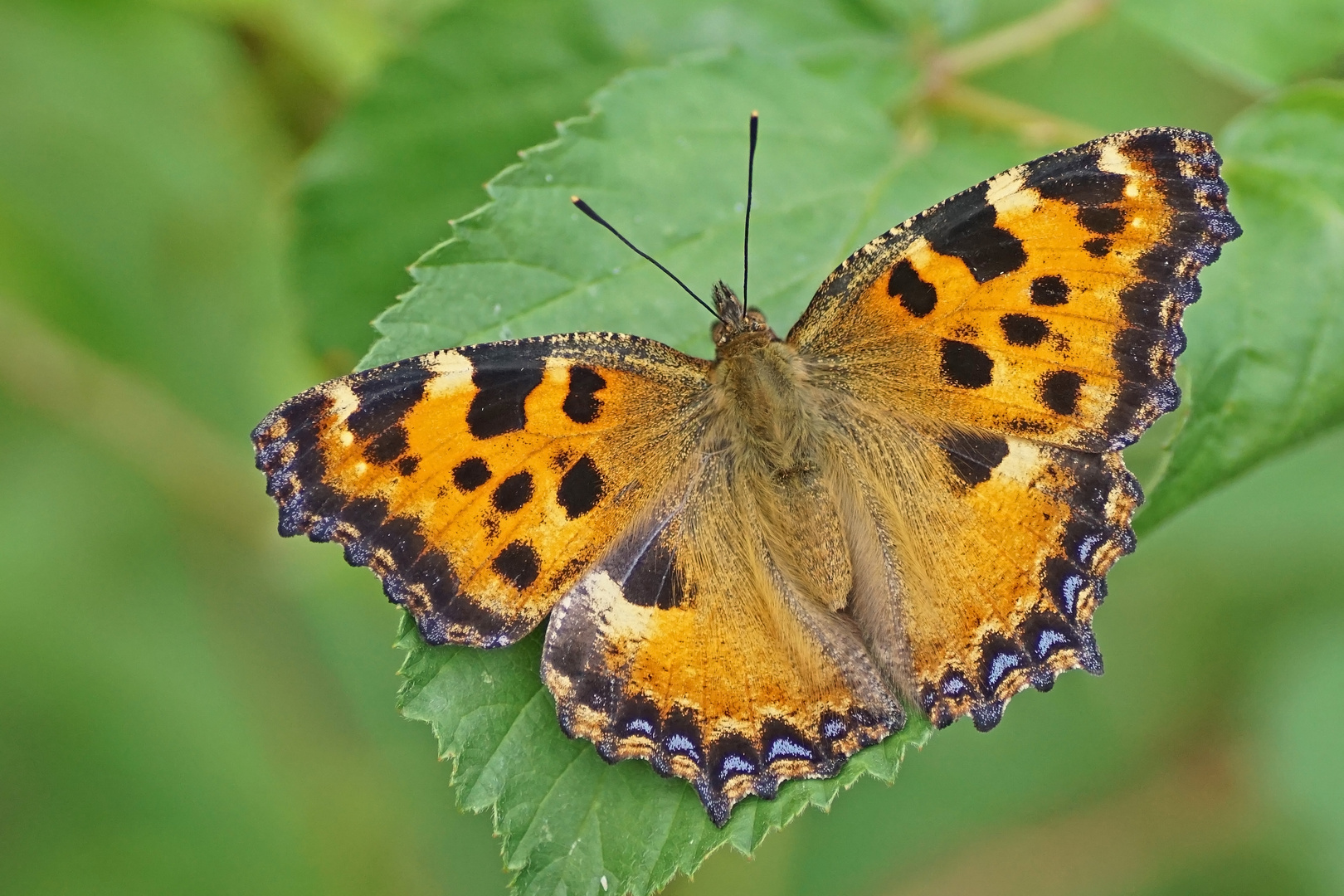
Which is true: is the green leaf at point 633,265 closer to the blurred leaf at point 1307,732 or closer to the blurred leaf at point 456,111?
the blurred leaf at point 456,111

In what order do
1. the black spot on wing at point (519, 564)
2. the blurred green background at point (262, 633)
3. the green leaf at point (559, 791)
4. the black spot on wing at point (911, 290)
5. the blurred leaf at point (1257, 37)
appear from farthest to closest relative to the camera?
the blurred green background at point (262, 633)
the blurred leaf at point (1257, 37)
the black spot on wing at point (911, 290)
the black spot on wing at point (519, 564)
the green leaf at point (559, 791)

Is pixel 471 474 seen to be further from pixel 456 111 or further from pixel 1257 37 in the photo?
pixel 1257 37

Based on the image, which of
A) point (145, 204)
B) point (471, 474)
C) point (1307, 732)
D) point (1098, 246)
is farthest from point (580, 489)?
point (1307, 732)

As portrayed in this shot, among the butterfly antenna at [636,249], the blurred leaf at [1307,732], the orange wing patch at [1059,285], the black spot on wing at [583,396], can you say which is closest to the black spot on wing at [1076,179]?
the orange wing patch at [1059,285]

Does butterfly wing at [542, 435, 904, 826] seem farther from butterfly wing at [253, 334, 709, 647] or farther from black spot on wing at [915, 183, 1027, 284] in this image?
black spot on wing at [915, 183, 1027, 284]

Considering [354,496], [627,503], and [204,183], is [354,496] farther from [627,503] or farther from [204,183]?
[204,183]

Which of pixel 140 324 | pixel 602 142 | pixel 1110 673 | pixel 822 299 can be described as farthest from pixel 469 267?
pixel 1110 673

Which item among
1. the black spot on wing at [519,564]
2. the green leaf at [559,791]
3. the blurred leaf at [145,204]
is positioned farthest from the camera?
the blurred leaf at [145,204]
